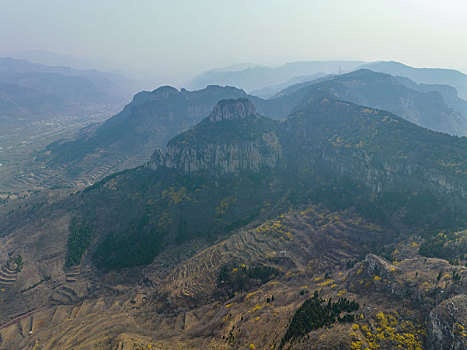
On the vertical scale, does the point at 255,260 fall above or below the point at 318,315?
below

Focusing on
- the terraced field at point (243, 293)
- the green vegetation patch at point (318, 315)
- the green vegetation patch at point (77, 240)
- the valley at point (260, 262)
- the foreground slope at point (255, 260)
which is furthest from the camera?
the green vegetation patch at point (77, 240)

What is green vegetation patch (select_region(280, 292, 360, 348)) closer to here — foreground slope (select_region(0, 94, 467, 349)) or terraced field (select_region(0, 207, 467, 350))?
foreground slope (select_region(0, 94, 467, 349))

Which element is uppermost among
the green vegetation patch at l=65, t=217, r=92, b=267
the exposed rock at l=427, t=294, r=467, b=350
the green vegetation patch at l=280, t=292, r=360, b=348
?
the exposed rock at l=427, t=294, r=467, b=350

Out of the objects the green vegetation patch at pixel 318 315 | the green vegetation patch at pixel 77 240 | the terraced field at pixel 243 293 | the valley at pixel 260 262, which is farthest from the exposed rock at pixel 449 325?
the green vegetation patch at pixel 77 240

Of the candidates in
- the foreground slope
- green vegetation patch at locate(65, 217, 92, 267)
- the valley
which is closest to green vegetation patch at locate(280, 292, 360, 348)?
the valley

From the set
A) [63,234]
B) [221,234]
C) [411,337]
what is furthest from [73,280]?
[411,337]

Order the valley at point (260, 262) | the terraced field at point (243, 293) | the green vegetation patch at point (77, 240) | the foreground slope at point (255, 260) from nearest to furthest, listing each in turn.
A: 1. the valley at point (260, 262)
2. the foreground slope at point (255, 260)
3. the terraced field at point (243, 293)
4. the green vegetation patch at point (77, 240)

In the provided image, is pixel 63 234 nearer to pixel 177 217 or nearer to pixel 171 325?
pixel 177 217

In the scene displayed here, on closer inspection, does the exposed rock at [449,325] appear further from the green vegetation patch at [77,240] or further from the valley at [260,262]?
the green vegetation patch at [77,240]

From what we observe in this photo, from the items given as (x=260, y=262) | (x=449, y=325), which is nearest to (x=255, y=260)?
(x=260, y=262)

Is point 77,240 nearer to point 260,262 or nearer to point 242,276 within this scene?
point 242,276
